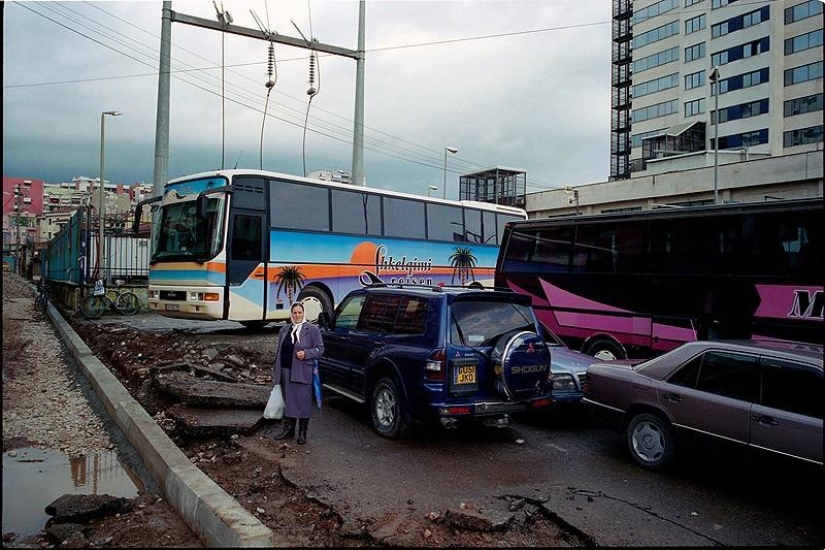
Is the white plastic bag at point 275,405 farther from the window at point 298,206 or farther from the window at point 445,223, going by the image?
the window at point 445,223

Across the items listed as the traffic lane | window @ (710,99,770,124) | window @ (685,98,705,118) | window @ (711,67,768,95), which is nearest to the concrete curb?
the traffic lane

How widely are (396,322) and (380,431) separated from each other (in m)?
1.27

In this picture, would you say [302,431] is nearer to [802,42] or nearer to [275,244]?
[275,244]

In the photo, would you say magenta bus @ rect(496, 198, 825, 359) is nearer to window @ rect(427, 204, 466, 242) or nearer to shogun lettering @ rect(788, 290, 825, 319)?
shogun lettering @ rect(788, 290, 825, 319)

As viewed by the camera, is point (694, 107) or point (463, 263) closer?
point (463, 263)

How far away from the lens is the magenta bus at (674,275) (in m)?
8.24

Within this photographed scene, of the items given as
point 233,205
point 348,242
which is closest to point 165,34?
point 233,205

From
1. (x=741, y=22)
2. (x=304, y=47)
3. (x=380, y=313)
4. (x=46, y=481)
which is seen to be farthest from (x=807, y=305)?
(x=741, y=22)

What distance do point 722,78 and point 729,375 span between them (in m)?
64.1

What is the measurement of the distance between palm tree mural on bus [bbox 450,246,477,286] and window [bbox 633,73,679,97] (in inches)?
2226

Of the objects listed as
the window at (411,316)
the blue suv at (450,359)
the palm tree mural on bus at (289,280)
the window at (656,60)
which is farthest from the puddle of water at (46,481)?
the window at (656,60)

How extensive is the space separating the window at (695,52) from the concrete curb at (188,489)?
221ft

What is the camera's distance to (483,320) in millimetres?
7000

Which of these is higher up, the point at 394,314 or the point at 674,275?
the point at 674,275
